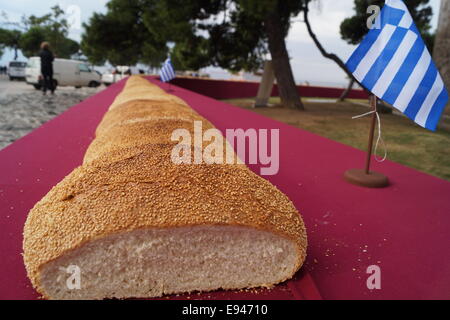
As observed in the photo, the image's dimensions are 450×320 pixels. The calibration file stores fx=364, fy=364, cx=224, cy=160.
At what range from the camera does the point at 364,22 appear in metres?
14.4

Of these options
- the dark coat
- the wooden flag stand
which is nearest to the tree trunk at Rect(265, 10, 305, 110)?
the dark coat

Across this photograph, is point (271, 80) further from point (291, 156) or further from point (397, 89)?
point (397, 89)

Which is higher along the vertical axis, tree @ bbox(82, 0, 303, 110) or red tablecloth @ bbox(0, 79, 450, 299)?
tree @ bbox(82, 0, 303, 110)

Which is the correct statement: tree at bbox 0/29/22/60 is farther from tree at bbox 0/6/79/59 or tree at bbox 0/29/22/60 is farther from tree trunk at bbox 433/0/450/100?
tree trunk at bbox 433/0/450/100

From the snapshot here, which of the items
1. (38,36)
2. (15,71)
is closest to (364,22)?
(15,71)

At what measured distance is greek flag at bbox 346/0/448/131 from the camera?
2580 mm

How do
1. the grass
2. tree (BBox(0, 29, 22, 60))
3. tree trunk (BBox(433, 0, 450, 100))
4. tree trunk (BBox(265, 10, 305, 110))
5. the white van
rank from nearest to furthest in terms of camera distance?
1. the grass
2. tree trunk (BBox(433, 0, 450, 100))
3. tree trunk (BBox(265, 10, 305, 110))
4. the white van
5. tree (BBox(0, 29, 22, 60))

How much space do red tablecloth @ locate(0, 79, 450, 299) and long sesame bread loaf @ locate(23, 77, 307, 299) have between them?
4.4 inches

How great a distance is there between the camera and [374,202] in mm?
2711

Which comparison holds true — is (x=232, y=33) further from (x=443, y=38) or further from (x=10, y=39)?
(x=10, y=39)

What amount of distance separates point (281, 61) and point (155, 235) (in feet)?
43.4
